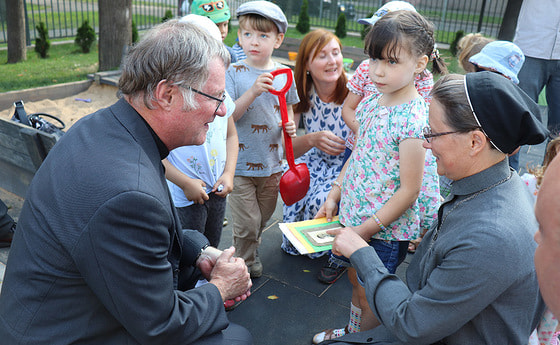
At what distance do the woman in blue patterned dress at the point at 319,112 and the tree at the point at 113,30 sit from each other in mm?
5641

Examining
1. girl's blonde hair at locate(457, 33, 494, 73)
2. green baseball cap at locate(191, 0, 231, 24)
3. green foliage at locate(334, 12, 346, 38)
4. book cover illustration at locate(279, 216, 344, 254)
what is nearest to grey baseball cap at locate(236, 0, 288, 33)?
green baseball cap at locate(191, 0, 231, 24)

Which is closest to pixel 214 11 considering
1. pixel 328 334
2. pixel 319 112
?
pixel 319 112

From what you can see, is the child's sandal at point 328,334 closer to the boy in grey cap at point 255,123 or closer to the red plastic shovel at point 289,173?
the boy in grey cap at point 255,123

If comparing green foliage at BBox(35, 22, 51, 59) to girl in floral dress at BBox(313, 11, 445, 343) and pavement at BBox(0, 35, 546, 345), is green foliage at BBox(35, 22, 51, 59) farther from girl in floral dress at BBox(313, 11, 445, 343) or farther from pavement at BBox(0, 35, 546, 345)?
girl in floral dress at BBox(313, 11, 445, 343)

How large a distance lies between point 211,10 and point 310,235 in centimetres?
270

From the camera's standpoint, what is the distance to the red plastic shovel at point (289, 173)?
10.5 ft

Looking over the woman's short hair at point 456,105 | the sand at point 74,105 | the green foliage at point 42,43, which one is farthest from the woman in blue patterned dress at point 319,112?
the green foliage at point 42,43

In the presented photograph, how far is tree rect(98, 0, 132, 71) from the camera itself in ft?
27.5

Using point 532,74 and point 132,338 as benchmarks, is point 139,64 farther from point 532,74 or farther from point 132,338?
point 532,74

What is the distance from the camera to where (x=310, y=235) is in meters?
2.41

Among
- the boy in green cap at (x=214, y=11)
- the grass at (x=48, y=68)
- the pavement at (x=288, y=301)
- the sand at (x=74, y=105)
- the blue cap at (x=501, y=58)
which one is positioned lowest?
the pavement at (x=288, y=301)

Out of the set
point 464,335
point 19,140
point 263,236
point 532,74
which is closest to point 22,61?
point 19,140

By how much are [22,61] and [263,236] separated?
907cm

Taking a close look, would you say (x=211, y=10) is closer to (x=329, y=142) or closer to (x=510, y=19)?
(x=329, y=142)
